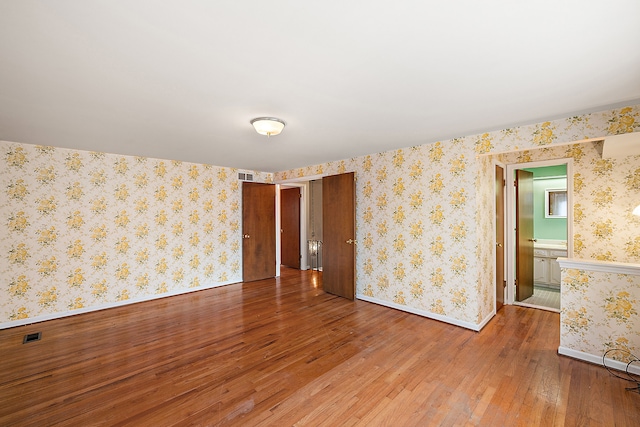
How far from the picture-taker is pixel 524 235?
439 centimetres

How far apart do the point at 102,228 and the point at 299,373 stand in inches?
148

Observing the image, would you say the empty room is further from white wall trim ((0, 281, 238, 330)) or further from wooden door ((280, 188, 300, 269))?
wooden door ((280, 188, 300, 269))

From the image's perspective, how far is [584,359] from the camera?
2.57 metres

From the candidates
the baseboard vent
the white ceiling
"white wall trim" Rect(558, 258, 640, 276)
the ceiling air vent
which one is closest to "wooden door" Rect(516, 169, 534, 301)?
"white wall trim" Rect(558, 258, 640, 276)

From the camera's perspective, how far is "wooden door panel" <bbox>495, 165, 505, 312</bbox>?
401 centimetres

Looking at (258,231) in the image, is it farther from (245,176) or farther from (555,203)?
(555,203)

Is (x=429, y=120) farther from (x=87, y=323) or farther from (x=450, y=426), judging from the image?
(x=87, y=323)

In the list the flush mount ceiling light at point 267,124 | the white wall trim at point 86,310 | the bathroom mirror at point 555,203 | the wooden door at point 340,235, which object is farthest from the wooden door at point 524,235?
the white wall trim at point 86,310

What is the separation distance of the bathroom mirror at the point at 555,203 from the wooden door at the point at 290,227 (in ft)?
17.6

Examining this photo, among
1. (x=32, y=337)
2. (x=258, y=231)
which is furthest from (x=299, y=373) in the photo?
(x=258, y=231)

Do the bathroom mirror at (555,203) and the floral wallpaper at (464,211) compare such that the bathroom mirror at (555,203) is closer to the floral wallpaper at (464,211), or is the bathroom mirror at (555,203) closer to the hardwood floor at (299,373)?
the floral wallpaper at (464,211)

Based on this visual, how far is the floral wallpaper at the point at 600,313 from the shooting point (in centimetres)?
240

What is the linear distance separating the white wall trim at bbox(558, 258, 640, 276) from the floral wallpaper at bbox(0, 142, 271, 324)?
205 inches

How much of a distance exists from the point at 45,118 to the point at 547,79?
172 inches
